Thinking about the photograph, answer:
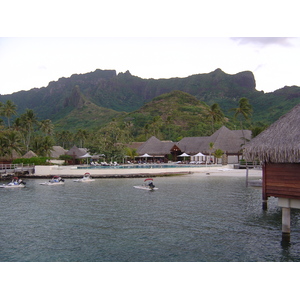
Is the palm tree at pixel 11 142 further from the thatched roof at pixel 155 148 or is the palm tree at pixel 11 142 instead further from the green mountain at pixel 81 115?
the green mountain at pixel 81 115

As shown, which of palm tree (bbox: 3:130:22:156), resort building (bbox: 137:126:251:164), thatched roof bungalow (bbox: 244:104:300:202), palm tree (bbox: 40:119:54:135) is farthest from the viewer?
palm tree (bbox: 40:119:54:135)

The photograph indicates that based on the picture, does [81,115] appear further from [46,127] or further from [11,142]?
[11,142]

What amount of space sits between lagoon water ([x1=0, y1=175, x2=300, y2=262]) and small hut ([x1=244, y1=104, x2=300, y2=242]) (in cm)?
199

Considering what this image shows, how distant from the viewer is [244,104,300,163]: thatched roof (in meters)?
14.1

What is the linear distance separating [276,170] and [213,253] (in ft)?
15.4

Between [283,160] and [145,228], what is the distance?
25.0 feet

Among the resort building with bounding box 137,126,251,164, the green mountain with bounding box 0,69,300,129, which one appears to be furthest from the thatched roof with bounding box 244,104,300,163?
the green mountain with bounding box 0,69,300,129

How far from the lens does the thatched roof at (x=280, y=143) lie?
46.4 feet

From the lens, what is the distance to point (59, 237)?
1622 cm

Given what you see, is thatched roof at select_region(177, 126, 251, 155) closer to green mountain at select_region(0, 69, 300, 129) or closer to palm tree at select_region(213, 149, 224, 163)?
palm tree at select_region(213, 149, 224, 163)

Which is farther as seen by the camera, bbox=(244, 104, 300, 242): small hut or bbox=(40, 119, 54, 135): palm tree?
bbox=(40, 119, 54, 135): palm tree

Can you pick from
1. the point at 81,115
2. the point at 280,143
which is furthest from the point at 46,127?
the point at 280,143

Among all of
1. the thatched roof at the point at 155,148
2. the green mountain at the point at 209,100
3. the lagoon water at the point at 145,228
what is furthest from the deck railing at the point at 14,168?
the green mountain at the point at 209,100

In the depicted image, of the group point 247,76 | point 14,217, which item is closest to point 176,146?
point 14,217
